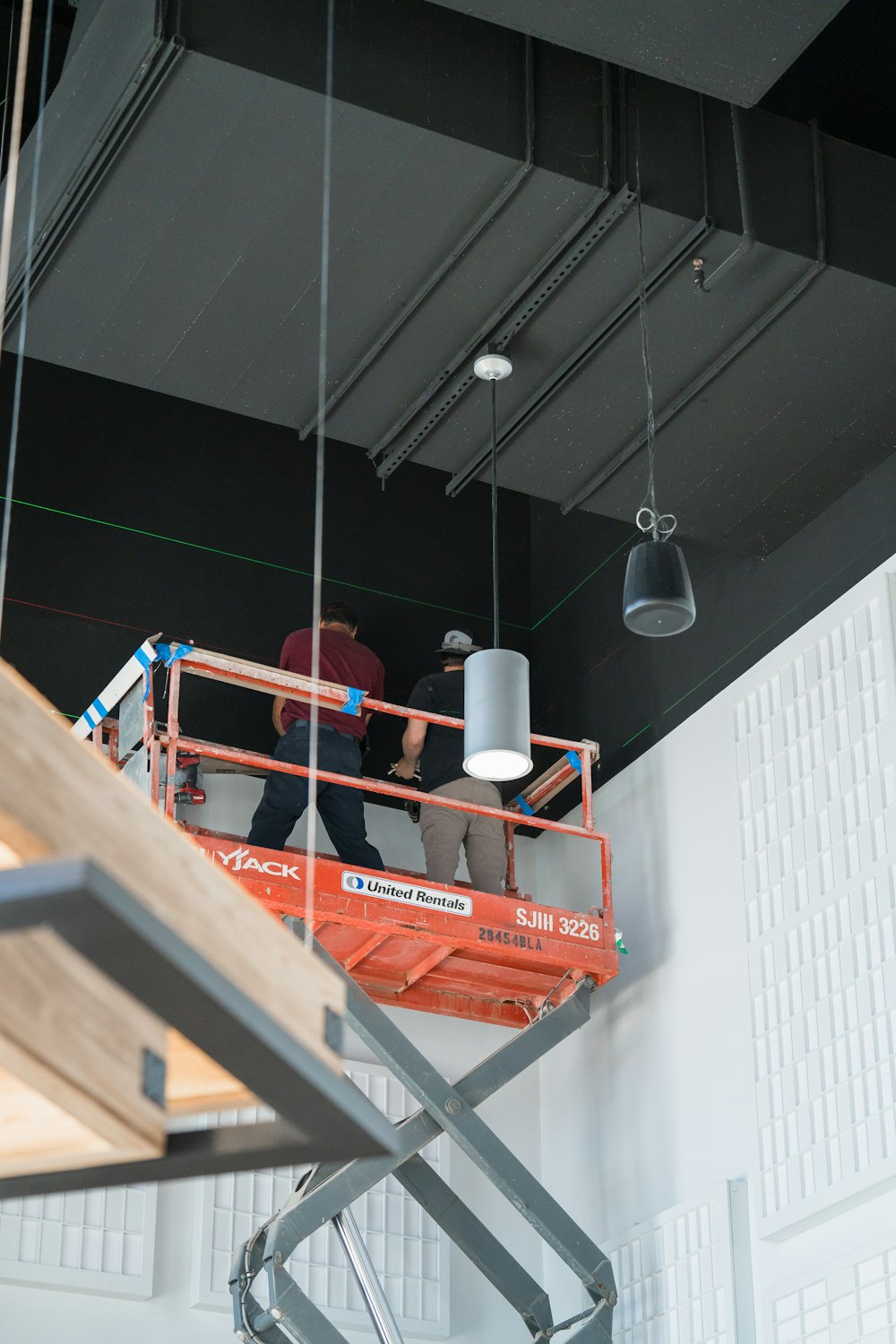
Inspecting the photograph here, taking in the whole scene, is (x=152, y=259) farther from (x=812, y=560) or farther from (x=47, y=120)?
(x=812, y=560)

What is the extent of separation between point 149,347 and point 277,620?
9.42 ft

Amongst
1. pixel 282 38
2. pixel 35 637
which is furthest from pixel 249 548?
pixel 282 38

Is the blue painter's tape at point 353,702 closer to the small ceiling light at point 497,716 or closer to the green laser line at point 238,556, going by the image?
the small ceiling light at point 497,716

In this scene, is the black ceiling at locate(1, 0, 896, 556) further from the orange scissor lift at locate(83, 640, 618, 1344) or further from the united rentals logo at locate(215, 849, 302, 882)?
the united rentals logo at locate(215, 849, 302, 882)

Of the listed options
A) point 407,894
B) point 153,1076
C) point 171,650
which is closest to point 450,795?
point 407,894

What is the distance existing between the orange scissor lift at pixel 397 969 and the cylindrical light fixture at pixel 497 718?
4.66 ft

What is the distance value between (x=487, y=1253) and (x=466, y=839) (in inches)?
87.3

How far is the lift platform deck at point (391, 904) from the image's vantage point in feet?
27.2

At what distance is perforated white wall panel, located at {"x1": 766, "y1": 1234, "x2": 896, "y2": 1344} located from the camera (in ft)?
23.8

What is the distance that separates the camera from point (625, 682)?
1038cm

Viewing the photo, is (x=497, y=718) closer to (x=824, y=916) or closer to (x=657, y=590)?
(x=657, y=590)

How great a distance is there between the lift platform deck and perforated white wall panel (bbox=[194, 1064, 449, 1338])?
0.95m

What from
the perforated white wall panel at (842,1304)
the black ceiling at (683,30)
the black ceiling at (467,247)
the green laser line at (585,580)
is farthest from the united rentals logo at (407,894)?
the black ceiling at (683,30)

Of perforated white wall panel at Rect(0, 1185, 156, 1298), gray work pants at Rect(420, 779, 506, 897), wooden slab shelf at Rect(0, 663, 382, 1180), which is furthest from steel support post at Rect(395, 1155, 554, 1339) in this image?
wooden slab shelf at Rect(0, 663, 382, 1180)
